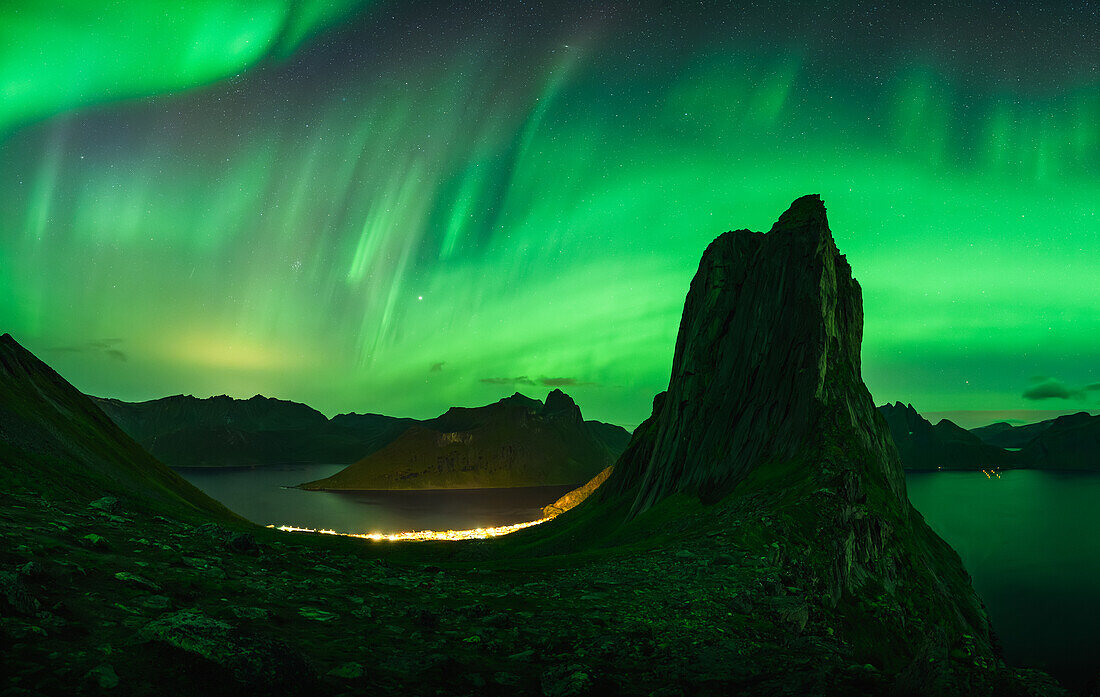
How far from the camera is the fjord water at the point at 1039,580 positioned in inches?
2554

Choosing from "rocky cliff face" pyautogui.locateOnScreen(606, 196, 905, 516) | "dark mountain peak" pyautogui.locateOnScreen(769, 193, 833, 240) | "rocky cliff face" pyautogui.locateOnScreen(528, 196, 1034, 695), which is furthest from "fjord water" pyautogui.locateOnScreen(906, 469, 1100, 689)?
"dark mountain peak" pyautogui.locateOnScreen(769, 193, 833, 240)

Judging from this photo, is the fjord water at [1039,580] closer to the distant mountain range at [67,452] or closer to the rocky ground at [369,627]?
the rocky ground at [369,627]

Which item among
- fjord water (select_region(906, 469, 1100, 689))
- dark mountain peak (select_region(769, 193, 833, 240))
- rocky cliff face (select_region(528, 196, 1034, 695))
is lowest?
fjord water (select_region(906, 469, 1100, 689))

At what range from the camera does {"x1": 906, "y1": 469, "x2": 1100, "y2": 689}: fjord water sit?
64875 mm

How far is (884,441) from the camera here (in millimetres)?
87438

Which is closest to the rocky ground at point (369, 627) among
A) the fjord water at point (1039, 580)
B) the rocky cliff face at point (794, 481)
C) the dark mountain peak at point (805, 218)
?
the rocky cliff face at point (794, 481)

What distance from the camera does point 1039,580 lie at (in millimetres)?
101062

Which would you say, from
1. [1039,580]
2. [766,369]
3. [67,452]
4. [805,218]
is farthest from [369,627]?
[1039,580]

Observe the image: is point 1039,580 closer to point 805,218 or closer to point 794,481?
point 805,218

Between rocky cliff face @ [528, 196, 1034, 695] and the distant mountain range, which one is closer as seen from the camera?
rocky cliff face @ [528, 196, 1034, 695]

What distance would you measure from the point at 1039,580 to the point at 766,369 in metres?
76.2

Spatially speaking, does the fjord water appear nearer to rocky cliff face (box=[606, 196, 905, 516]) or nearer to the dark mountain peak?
rocky cliff face (box=[606, 196, 905, 516])

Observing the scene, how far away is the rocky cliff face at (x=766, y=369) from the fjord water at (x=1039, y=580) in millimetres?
21466

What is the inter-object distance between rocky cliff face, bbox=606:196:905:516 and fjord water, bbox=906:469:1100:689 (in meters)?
21.5
